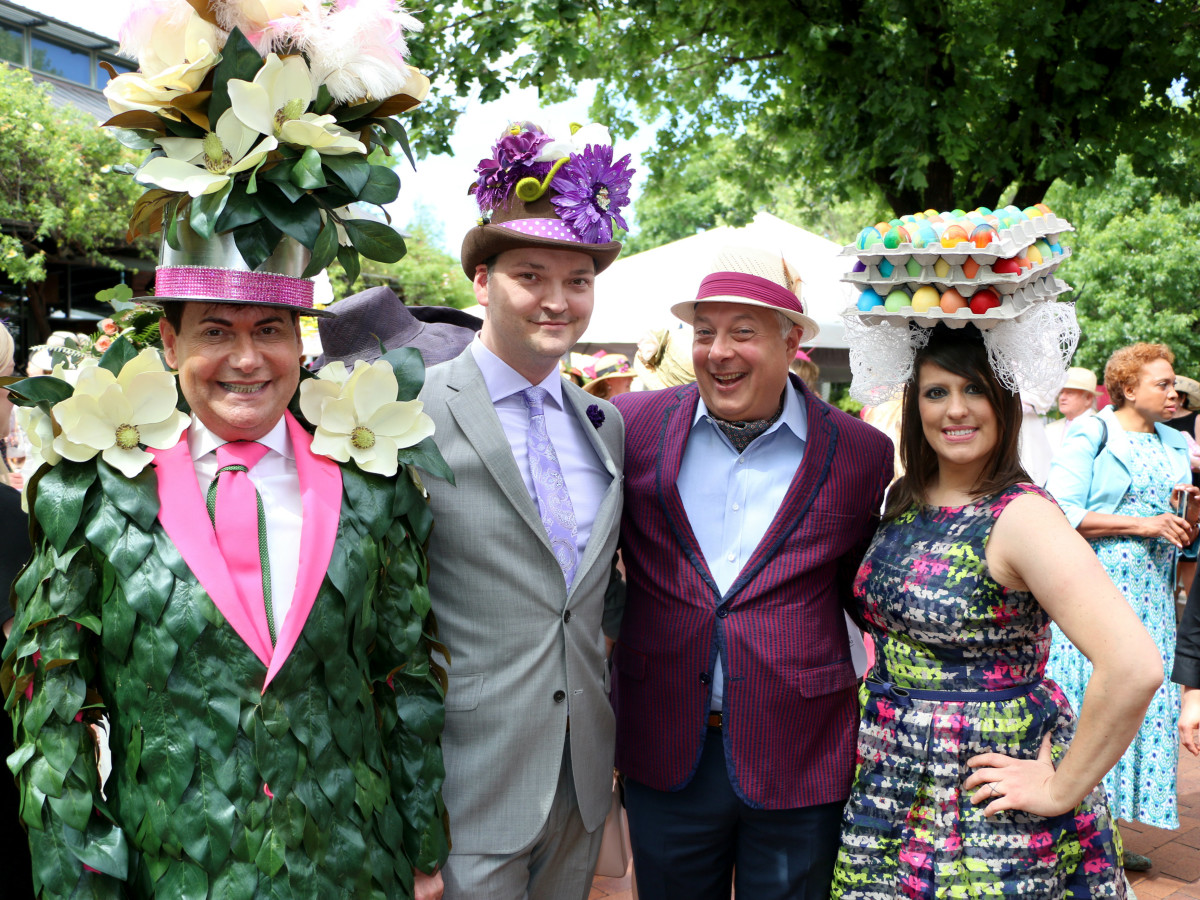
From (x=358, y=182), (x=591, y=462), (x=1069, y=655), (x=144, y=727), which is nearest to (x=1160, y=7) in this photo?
(x=1069, y=655)

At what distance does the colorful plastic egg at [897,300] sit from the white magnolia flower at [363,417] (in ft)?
3.86

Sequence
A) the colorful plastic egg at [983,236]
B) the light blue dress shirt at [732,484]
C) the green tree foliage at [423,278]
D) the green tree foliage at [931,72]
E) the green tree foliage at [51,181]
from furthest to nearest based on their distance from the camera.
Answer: the green tree foliage at [423,278] < the green tree foliage at [51,181] < the green tree foliage at [931,72] < the light blue dress shirt at [732,484] < the colorful plastic egg at [983,236]

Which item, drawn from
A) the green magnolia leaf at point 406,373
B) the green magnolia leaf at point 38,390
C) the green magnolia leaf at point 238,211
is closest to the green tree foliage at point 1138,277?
the green magnolia leaf at point 406,373

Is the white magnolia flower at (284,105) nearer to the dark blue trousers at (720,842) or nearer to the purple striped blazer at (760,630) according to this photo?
the purple striped blazer at (760,630)

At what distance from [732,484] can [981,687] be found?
809 millimetres

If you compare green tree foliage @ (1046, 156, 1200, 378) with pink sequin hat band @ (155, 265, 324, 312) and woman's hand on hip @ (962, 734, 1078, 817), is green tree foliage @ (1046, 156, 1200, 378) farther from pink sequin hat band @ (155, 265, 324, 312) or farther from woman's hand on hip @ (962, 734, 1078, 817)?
pink sequin hat band @ (155, 265, 324, 312)

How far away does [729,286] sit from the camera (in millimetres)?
2738

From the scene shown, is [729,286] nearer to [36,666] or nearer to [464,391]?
[464,391]

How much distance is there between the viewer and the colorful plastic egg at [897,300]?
242 centimetres

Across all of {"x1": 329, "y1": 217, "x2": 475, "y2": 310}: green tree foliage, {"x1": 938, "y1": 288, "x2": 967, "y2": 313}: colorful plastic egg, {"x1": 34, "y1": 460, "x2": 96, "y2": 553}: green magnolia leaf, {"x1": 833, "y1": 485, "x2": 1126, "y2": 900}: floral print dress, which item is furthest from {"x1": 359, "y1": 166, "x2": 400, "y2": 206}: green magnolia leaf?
{"x1": 329, "y1": 217, "x2": 475, "y2": 310}: green tree foliage

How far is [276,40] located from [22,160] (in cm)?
1350

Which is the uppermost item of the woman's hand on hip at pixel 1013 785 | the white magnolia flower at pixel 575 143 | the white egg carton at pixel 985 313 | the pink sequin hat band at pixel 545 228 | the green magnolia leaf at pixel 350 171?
the white magnolia flower at pixel 575 143

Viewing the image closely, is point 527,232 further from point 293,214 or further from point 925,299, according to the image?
point 925,299

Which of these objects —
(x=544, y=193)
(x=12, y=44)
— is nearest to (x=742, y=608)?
(x=544, y=193)
